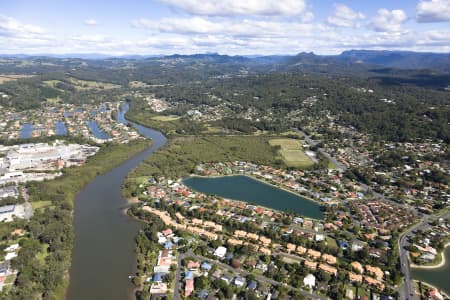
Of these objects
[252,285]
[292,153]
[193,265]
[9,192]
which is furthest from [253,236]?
[9,192]

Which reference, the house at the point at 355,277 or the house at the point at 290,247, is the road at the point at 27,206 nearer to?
the house at the point at 290,247

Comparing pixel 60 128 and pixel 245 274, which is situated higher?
pixel 60 128

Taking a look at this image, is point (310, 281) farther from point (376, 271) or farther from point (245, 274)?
point (376, 271)

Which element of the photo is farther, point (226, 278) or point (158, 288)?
point (226, 278)

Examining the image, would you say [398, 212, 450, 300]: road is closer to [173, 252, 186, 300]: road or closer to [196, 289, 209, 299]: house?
[196, 289, 209, 299]: house

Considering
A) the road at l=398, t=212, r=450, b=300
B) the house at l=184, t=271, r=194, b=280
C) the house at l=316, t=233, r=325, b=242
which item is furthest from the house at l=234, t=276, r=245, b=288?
the road at l=398, t=212, r=450, b=300

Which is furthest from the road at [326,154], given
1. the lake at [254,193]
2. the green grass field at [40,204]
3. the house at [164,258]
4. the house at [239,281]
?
the green grass field at [40,204]
